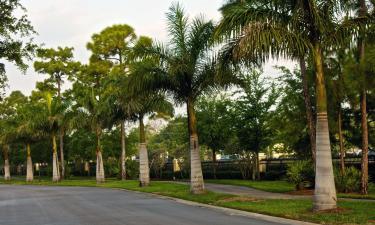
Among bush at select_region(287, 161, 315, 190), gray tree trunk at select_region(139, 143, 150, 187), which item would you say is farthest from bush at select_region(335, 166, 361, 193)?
gray tree trunk at select_region(139, 143, 150, 187)

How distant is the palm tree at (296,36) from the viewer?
567 inches

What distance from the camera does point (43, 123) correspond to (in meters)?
48.5

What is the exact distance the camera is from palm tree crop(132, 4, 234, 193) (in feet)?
76.2

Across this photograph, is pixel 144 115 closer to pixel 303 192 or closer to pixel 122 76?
pixel 122 76

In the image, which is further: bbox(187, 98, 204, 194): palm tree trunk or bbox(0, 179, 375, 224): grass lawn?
bbox(187, 98, 204, 194): palm tree trunk

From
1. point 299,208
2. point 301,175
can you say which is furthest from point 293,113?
point 299,208

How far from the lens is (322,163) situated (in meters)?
14.7

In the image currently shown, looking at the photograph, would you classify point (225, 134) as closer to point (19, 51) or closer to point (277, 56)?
point (19, 51)

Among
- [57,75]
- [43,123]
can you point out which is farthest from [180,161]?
[57,75]

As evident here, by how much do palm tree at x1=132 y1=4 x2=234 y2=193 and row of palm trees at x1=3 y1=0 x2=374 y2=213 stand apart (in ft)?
0.15

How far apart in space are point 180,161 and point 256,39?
31.9 metres

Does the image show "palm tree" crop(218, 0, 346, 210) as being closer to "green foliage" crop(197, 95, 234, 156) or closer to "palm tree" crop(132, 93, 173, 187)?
"palm tree" crop(132, 93, 173, 187)

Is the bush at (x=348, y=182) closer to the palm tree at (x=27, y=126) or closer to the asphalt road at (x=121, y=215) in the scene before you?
the asphalt road at (x=121, y=215)

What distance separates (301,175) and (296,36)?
1009cm
